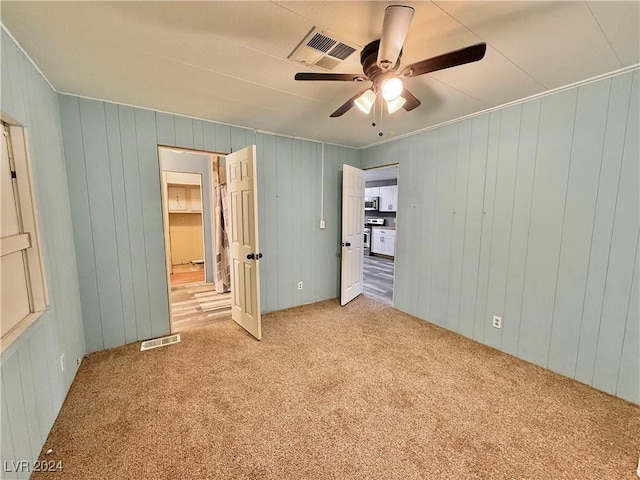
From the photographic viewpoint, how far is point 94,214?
2.47 m

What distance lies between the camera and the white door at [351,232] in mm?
3693

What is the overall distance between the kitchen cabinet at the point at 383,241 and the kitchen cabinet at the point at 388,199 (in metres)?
0.71

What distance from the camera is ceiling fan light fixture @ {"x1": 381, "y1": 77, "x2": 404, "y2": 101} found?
1448mm

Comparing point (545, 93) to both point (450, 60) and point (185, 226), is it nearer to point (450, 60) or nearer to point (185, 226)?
point (450, 60)

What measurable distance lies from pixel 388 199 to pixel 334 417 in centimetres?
664

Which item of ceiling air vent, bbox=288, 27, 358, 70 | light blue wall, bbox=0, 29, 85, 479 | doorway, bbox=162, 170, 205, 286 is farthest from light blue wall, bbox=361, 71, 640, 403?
doorway, bbox=162, 170, 205, 286

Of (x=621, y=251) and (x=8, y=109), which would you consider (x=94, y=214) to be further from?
(x=621, y=251)

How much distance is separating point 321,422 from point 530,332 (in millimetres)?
2091

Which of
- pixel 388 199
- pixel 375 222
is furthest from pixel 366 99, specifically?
pixel 375 222

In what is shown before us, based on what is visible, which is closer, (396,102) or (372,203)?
(396,102)

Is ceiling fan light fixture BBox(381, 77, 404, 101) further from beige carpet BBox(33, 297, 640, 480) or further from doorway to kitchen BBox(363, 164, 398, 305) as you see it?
doorway to kitchen BBox(363, 164, 398, 305)

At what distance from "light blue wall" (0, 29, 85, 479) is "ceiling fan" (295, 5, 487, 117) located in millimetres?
1725

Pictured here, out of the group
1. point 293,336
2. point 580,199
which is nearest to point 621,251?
point 580,199

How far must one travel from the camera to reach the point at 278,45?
5.21 feet
